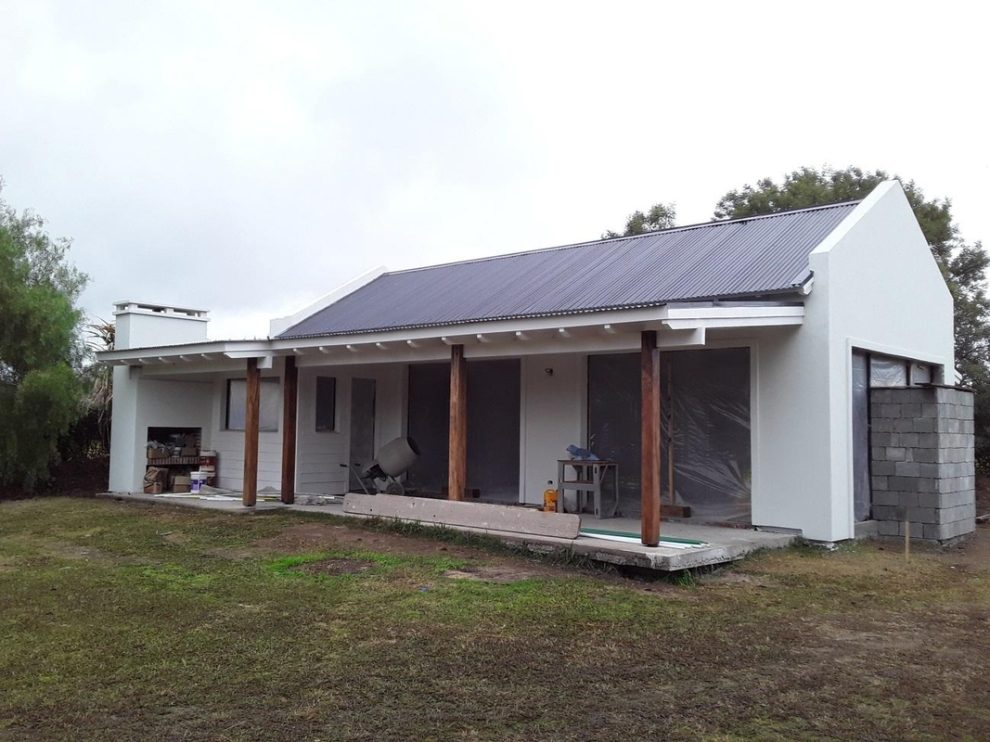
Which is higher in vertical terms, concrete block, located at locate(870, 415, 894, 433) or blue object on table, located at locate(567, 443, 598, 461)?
concrete block, located at locate(870, 415, 894, 433)

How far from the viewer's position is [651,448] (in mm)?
8047

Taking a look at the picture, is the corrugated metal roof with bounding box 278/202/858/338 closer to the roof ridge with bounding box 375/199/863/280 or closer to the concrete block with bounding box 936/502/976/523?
the roof ridge with bounding box 375/199/863/280

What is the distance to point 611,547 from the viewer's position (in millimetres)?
7902

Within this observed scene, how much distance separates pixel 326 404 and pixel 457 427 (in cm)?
459

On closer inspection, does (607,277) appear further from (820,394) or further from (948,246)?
(948,246)

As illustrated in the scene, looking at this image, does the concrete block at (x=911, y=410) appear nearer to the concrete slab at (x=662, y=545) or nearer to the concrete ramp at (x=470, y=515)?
the concrete slab at (x=662, y=545)

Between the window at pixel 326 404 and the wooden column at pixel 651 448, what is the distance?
740 cm

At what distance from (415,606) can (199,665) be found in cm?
195

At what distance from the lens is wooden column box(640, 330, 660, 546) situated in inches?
314

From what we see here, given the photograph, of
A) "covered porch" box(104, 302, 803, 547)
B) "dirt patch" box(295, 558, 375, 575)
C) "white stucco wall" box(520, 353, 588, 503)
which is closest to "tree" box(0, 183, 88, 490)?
"covered porch" box(104, 302, 803, 547)

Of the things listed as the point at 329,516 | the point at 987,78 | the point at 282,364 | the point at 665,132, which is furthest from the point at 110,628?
the point at 665,132

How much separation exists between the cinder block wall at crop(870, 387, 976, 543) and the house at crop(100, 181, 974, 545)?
1.0 inches

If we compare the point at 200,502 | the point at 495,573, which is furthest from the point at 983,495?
the point at 200,502

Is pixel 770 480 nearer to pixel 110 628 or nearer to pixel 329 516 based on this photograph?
pixel 329 516
